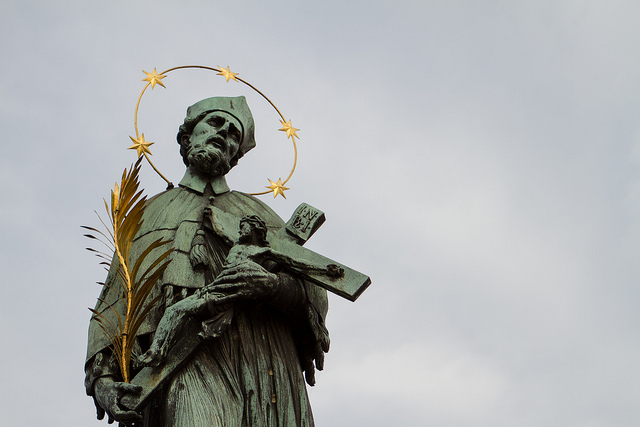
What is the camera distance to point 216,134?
7.90m

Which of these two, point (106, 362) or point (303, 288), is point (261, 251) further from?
point (106, 362)

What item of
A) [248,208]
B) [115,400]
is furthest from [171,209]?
[115,400]

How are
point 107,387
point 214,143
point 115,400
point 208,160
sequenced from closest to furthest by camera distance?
point 115,400 < point 107,387 < point 208,160 < point 214,143

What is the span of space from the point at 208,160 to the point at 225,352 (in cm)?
168

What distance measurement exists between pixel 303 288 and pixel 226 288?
0.64 meters

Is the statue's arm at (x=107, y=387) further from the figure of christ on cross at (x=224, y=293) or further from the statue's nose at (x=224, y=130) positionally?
the statue's nose at (x=224, y=130)

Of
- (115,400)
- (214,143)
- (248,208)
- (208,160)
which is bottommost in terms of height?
(115,400)

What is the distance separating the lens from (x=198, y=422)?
631cm

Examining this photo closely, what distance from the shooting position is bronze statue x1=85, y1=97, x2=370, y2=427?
646cm

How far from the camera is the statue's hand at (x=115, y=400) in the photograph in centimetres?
633

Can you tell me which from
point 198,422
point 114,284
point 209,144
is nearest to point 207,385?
point 198,422

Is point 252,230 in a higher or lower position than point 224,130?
lower

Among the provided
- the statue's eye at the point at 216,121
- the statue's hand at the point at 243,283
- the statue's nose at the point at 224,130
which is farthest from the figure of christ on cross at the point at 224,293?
the statue's eye at the point at 216,121

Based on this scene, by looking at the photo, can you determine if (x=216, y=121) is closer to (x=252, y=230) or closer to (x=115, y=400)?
(x=252, y=230)
